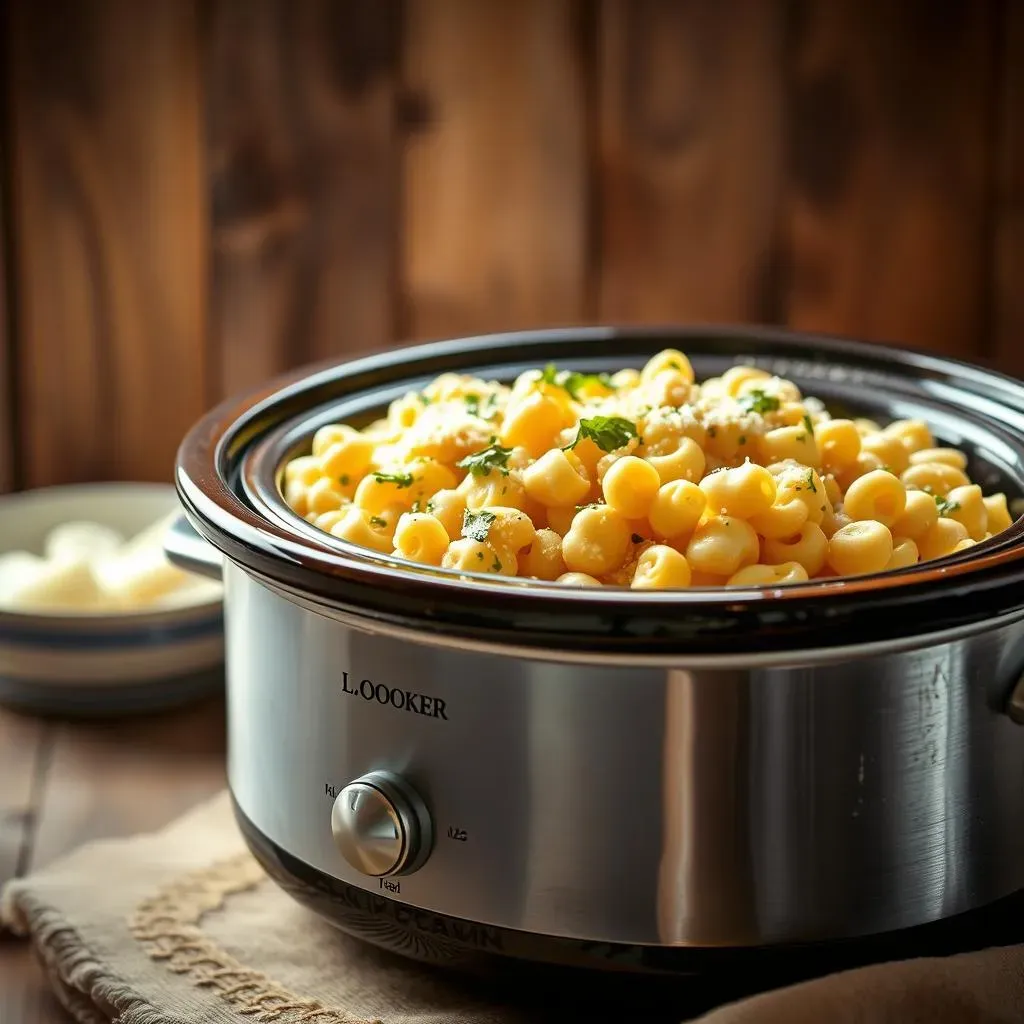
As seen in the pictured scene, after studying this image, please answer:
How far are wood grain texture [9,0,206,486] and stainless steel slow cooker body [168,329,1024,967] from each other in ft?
3.37

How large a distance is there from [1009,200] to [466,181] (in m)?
0.66

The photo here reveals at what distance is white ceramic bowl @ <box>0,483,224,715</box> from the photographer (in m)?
1.42

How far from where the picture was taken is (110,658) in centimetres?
144

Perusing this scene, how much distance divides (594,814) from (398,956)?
0.27m

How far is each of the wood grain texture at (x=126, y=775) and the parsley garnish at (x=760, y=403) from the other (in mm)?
647

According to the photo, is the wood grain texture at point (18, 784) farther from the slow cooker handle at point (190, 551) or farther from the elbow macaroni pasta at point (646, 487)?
the elbow macaroni pasta at point (646, 487)

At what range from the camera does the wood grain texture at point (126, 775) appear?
1331 mm

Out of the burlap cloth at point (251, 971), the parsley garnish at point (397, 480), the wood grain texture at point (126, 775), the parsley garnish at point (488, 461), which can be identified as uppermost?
the parsley garnish at point (488, 461)

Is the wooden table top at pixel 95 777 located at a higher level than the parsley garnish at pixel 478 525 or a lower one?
lower

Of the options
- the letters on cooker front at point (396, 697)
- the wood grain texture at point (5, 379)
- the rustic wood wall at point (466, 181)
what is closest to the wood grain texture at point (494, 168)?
the rustic wood wall at point (466, 181)

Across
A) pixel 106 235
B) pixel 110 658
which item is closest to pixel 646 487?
pixel 110 658

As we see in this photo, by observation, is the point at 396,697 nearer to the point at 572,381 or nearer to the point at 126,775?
the point at 572,381

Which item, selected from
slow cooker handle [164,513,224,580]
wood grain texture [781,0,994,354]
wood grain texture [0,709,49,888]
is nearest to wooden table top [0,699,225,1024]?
wood grain texture [0,709,49,888]

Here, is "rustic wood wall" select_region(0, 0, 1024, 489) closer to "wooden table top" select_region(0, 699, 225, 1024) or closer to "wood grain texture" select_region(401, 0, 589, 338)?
"wood grain texture" select_region(401, 0, 589, 338)
